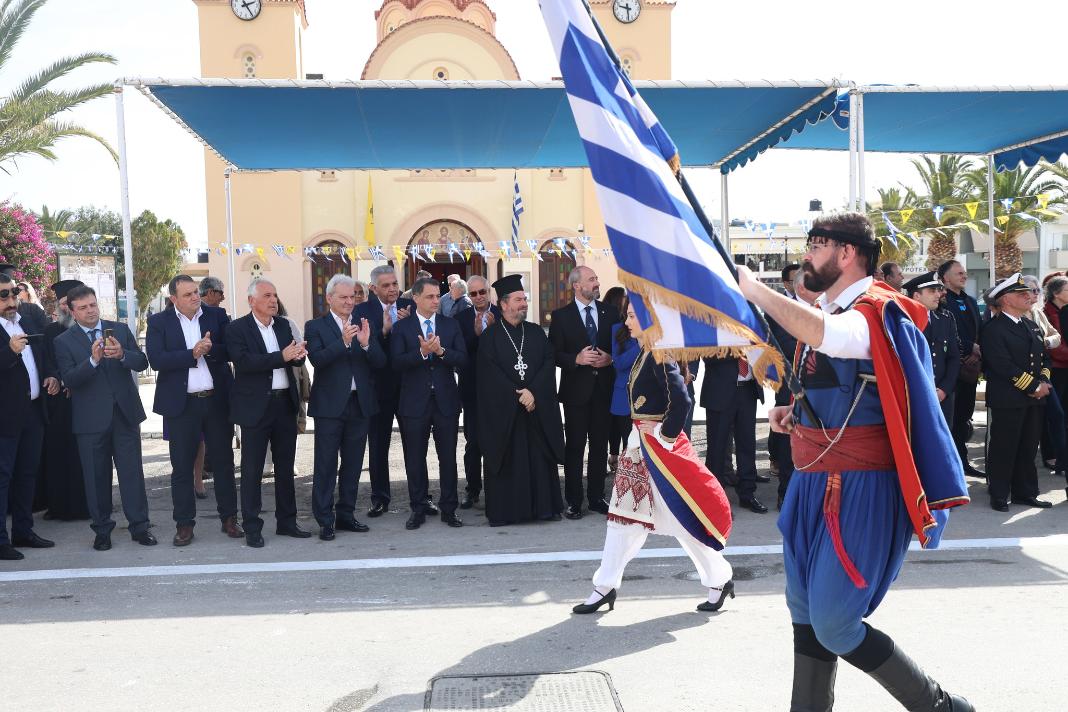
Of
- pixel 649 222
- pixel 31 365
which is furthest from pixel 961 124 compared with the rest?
pixel 31 365

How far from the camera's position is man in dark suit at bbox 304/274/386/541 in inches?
278

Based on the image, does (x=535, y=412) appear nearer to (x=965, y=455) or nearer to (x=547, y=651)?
(x=547, y=651)

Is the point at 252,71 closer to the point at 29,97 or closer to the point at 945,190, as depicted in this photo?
the point at 29,97

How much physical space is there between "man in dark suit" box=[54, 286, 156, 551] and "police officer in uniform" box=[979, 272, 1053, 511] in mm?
6573

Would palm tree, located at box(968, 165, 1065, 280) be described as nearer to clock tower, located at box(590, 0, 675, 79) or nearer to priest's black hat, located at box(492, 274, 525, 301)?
clock tower, located at box(590, 0, 675, 79)

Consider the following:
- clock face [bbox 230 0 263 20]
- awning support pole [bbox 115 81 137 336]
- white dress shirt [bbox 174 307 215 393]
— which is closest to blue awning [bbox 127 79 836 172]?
awning support pole [bbox 115 81 137 336]

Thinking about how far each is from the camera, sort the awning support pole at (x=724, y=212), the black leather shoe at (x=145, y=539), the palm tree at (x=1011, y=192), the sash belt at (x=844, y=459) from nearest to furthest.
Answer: the sash belt at (x=844, y=459) → the black leather shoe at (x=145, y=539) → the awning support pole at (x=724, y=212) → the palm tree at (x=1011, y=192)

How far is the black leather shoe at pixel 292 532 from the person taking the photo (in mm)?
7105

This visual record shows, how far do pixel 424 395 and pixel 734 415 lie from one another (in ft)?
8.53

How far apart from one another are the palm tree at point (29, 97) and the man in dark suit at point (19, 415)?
11587mm

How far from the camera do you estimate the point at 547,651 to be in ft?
15.2

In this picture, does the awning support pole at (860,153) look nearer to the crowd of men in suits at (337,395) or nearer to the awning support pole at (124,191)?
the crowd of men in suits at (337,395)

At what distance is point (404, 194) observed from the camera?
→ 102ft

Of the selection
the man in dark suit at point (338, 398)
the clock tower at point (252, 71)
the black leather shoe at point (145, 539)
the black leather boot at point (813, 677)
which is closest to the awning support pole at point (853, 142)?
the man in dark suit at point (338, 398)
